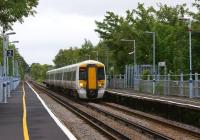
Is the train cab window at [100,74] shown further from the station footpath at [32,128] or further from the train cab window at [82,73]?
the station footpath at [32,128]

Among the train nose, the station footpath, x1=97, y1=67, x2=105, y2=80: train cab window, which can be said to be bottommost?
the station footpath

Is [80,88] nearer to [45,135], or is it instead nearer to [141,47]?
[45,135]

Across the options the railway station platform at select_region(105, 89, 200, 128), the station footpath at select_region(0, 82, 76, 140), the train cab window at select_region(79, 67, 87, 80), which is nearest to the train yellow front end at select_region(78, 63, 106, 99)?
the train cab window at select_region(79, 67, 87, 80)

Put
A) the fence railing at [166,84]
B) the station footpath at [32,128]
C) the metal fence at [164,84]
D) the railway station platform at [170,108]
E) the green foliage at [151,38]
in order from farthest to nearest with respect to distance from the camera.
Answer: the green foliage at [151,38]
the metal fence at [164,84]
the fence railing at [166,84]
the railway station platform at [170,108]
the station footpath at [32,128]

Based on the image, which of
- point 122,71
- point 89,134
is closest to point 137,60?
point 122,71

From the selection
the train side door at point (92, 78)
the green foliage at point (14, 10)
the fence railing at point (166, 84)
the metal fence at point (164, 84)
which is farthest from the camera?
the metal fence at point (164, 84)

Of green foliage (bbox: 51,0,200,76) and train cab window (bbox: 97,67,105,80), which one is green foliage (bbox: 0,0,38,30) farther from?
green foliage (bbox: 51,0,200,76)

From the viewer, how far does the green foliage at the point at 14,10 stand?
941 inches

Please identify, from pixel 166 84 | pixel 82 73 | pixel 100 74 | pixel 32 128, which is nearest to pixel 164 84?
pixel 166 84

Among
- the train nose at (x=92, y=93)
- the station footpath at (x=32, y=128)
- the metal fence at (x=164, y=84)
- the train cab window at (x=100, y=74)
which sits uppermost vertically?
the train cab window at (x=100, y=74)

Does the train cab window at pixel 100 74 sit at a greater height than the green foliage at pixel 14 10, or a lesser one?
lesser

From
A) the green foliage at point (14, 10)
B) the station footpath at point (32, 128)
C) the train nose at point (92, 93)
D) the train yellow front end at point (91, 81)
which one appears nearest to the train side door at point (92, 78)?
the train yellow front end at point (91, 81)

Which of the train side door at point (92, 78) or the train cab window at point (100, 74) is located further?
the train cab window at point (100, 74)

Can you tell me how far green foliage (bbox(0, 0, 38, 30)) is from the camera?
23906 mm
